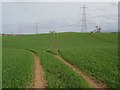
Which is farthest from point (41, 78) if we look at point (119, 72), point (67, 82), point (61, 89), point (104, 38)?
point (104, 38)

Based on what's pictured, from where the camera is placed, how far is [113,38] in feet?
342

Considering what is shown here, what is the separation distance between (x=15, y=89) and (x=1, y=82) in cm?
293

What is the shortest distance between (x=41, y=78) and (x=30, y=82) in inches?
105

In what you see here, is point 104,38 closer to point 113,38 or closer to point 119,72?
point 113,38

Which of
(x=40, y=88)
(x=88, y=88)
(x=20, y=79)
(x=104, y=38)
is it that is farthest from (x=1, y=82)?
(x=104, y=38)

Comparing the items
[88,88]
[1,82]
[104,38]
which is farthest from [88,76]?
[104,38]

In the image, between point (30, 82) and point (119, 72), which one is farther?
point (119, 72)

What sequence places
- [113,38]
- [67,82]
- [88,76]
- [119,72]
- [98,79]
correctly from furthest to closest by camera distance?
[113,38]
[119,72]
[88,76]
[98,79]
[67,82]

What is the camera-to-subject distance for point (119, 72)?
27.9 metres

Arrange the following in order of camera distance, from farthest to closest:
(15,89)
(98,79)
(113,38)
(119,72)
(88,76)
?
1. (113,38)
2. (119,72)
3. (88,76)
4. (98,79)
5. (15,89)

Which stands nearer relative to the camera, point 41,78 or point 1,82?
point 1,82

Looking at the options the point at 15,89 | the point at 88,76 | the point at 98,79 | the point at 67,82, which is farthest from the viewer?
the point at 88,76

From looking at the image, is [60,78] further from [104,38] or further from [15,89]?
[104,38]

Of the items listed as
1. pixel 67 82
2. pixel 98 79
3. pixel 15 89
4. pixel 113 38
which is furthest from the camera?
pixel 113 38
